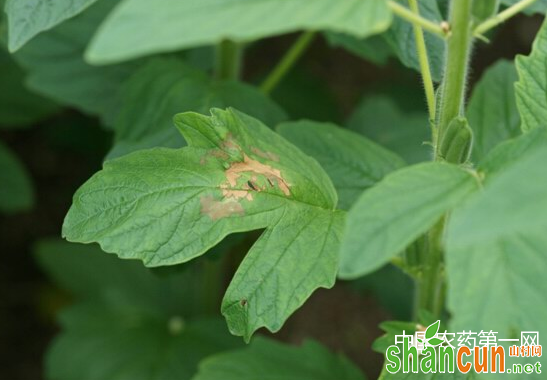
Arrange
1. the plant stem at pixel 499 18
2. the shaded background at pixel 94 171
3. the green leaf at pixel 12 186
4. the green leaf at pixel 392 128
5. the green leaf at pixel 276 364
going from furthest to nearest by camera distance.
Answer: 1. the shaded background at pixel 94 171
2. the green leaf at pixel 12 186
3. the green leaf at pixel 392 128
4. the green leaf at pixel 276 364
5. the plant stem at pixel 499 18

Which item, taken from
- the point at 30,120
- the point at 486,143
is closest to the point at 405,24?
the point at 486,143

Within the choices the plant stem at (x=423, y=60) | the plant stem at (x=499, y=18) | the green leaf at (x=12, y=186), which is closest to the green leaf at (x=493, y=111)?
the plant stem at (x=423, y=60)

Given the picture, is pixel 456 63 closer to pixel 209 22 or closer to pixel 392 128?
pixel 209 22

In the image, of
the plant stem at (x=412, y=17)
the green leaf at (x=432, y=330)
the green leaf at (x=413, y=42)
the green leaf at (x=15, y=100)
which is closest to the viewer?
the plant stem at (x=412, y=17)

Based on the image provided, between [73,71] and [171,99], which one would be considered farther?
[73,71]

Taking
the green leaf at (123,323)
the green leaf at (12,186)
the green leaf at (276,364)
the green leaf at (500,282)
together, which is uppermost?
the green leaf at (500,282)

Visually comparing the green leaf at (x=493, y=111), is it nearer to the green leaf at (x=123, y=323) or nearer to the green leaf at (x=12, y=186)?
the green leaf at (x=123, y=323)

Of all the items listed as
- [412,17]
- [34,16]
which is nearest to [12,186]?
[34,16]
